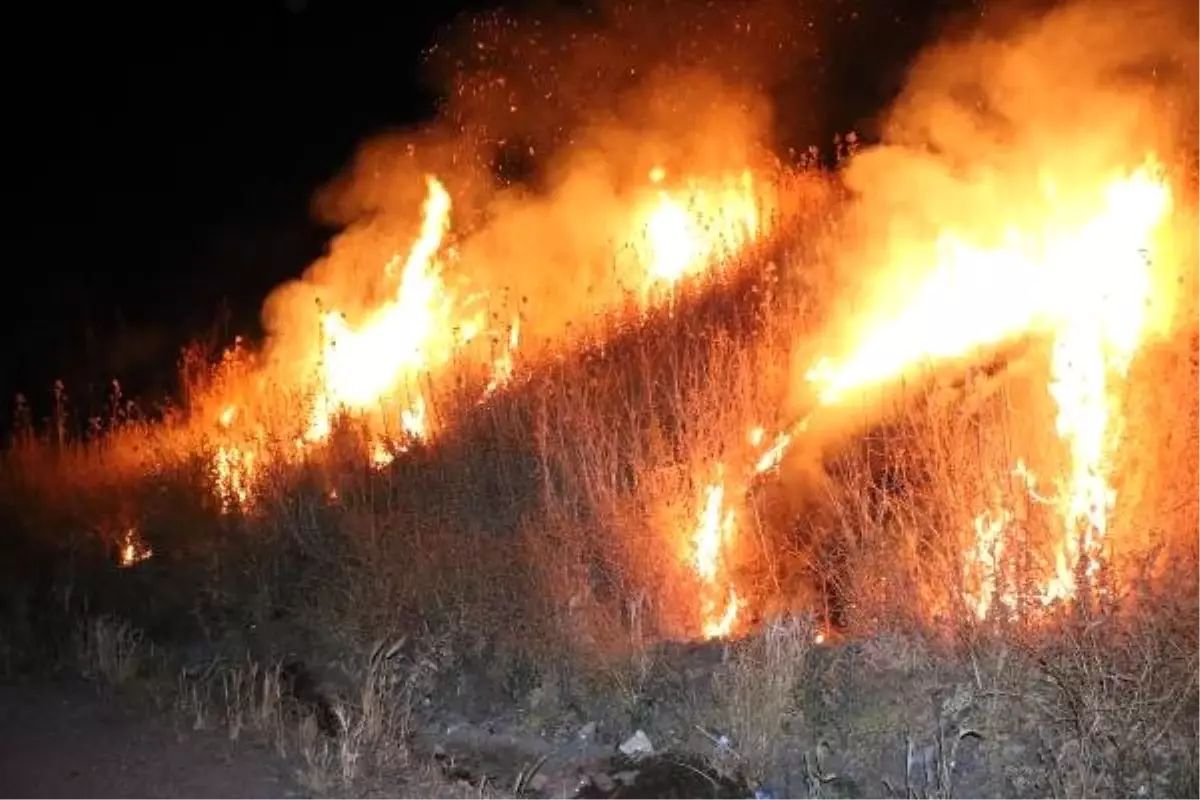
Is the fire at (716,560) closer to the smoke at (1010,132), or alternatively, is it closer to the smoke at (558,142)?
the smoke at (1010,132)

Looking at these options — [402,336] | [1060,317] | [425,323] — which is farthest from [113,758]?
[425,323]

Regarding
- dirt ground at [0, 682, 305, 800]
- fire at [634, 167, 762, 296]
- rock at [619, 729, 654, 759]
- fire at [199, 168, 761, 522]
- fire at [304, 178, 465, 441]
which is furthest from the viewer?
fire at [634, 167, 762, 296]

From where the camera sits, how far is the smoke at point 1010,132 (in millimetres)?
7523

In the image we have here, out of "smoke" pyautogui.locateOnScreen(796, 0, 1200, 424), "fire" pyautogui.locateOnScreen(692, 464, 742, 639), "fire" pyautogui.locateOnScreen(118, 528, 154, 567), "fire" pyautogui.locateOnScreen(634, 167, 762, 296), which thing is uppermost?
"fire" pyautogui.locateOnScreen(634, 167, 762, 296)

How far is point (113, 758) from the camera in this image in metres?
5.18

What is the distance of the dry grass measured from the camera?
498 cm

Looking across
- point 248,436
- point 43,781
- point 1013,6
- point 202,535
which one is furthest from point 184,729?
point 1013,6

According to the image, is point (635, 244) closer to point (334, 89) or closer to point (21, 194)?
point (334, 89)

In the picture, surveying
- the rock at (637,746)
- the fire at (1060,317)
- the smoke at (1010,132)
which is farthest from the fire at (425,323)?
the rock at (637,746)

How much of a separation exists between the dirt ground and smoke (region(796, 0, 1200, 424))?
429 cm

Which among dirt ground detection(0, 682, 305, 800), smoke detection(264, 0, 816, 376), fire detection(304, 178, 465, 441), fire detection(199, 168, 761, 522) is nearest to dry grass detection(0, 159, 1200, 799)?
dirt ground detection(0, 682, 305, 800)

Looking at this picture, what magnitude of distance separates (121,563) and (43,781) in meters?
3.30

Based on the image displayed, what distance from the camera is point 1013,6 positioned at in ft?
28.0

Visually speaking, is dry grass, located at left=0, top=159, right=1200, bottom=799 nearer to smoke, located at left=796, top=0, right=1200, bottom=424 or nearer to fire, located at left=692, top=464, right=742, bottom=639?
fire, located at left=692, top=464, right=742, bottom=639
